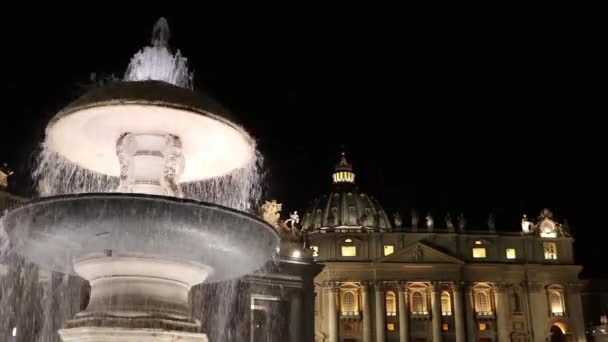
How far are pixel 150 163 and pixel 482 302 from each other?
226 ft

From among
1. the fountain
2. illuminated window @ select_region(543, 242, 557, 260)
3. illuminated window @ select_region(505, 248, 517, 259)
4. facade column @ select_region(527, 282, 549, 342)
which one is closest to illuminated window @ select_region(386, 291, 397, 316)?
illuminated window @ select_region(505, 248, 517, 259)

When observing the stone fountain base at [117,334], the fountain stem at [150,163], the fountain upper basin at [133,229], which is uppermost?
the fountain stem at [150,163]

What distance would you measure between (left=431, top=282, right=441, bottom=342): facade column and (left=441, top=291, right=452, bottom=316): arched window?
146 centimetres

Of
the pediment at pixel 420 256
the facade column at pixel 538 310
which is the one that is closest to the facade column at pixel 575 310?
the facade column at pixel 538 310

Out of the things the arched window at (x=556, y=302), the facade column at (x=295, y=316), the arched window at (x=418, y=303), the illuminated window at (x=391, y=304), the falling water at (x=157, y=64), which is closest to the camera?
the falling water at (x=157, y=64)

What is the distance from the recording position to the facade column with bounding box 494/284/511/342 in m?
72.6

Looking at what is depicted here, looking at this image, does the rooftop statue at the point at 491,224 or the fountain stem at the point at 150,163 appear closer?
the fountain stem at the point at 150,163

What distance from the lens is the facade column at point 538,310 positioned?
72250mm

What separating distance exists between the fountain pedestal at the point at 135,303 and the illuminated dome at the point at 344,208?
272ft

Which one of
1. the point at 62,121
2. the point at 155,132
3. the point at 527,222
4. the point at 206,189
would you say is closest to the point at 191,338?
the point at 155,132

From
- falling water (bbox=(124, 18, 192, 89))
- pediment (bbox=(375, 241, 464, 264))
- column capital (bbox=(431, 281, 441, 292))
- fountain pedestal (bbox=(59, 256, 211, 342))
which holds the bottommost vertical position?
fountain pedestal (bbox=(59, 256, 211, 342))

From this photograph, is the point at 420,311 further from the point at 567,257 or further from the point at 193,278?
the point at 193,278

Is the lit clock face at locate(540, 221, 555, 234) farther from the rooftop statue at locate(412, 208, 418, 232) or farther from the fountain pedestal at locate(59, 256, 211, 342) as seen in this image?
the fountain pedestal at locate(59, 256, 211, 342)

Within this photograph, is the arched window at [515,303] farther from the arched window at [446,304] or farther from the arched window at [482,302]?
the arched window at [446,304]
